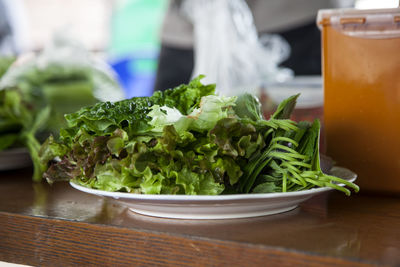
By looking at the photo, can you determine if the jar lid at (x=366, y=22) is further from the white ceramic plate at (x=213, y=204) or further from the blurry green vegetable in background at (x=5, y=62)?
the blurry green vegetable in background at (x=5, y=62)

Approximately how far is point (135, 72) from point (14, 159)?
11.3ft

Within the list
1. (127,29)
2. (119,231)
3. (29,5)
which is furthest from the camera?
(29,5)

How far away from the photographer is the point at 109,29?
5703mm

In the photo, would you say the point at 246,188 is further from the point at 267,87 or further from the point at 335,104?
the point at 267,87

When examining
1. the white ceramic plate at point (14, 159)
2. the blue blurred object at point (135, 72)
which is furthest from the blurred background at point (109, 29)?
the white ceramic plate at point (14, 159)

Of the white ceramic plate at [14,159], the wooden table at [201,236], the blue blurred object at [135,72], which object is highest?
the wooden table at [201,236]

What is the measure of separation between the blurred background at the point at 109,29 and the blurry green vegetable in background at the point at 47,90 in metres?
1.34

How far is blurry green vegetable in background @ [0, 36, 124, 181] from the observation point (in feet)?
4.49

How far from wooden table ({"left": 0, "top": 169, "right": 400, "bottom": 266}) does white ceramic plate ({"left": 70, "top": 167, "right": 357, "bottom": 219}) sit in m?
0.02

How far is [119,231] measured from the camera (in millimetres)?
757

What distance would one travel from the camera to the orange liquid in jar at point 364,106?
3.08ft

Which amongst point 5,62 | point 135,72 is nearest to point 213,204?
point 5,62

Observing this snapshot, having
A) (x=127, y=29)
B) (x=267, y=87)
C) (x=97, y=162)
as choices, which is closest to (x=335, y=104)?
(x=97, y=162)

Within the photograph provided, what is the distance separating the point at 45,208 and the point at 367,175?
66 centimetres
